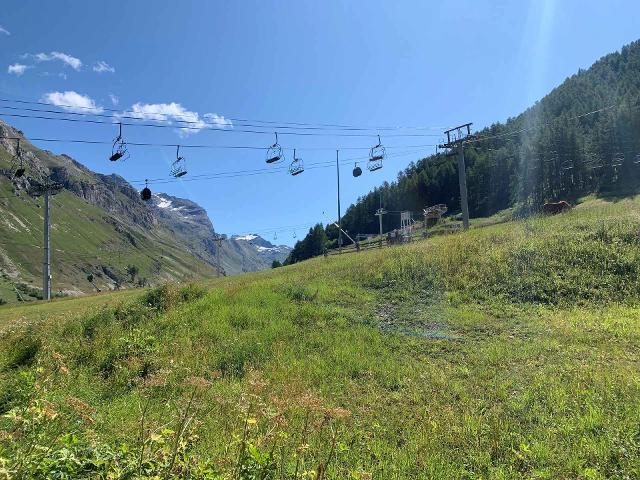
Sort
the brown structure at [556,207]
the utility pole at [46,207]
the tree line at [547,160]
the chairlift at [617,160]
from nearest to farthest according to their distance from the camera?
the utility pole at [46,207] → the brown structure at [556,207] → the chairlift at [617,160] → the tree line at [547,160]

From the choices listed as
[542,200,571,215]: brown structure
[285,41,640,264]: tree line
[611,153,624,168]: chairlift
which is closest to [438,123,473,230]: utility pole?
[542,200,571,215]: brown structure

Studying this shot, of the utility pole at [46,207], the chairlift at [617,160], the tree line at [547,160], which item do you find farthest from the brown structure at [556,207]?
the chairlift at [617,160]

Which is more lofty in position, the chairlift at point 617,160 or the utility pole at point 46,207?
the chairlift at point 617,160

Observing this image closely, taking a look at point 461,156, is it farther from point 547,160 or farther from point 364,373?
point 547,160

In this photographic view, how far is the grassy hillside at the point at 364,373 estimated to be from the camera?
4352 millimetres

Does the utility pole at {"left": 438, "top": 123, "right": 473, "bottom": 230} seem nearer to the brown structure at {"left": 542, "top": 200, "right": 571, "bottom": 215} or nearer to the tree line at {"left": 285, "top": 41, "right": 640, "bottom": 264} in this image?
the brown structure at {"left": 542, "top": 200, "right": 571, "bottom": 215}

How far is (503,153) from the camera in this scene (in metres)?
122

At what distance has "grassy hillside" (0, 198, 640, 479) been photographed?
435cm

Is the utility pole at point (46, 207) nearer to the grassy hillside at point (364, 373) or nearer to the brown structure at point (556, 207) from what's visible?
the grassy hillside at point (364, 373)

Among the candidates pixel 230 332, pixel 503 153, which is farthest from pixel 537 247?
pixel 503 153

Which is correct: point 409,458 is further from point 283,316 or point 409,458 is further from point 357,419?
point 283,316

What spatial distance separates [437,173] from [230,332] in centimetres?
13345

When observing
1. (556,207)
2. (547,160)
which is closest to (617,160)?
(547,160)

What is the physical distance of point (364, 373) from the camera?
9.36m
